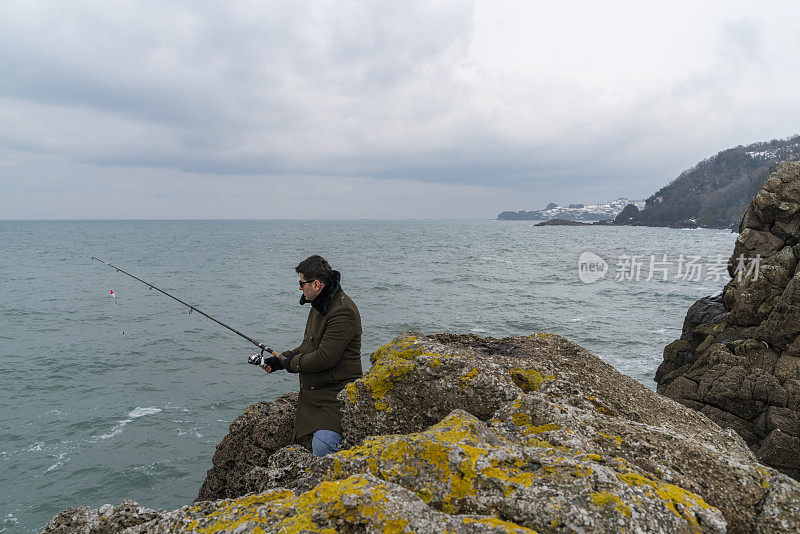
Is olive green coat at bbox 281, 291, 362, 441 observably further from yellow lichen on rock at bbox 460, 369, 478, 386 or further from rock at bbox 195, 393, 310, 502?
yellow lichen on rock at bbox 460, 369, 478, 386

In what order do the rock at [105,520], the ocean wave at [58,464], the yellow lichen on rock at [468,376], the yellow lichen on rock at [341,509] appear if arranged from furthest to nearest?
the ocean wave at [58,464], the yellow lichen on rock at [468,376], the rock at [105,520], the yellow lichen on rock at [341,509]

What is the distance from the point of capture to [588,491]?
2.82 metres

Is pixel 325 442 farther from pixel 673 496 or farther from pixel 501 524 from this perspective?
pixel 673 496

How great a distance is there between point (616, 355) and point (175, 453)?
1781 cm

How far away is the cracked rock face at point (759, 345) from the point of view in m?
9.89

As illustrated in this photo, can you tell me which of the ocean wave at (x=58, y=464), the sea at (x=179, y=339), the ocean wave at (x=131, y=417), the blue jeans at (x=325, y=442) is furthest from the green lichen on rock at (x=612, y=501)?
the ocean wave at (x=131, y=417)

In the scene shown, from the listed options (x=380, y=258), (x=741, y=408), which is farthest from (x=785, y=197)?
(x=380, y=258)

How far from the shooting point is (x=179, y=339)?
858 inches

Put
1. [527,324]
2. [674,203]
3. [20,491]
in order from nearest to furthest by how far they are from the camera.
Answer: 1. [20,491]
2. [527,324]
3. [674,203]

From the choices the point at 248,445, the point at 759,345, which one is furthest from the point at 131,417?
the point at 759,345

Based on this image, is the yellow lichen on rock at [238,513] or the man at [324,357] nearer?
the yellow lichen on rock at [238,513]

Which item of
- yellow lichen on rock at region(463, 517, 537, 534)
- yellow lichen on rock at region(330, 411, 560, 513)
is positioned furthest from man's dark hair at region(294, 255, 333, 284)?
yellow lichen on rock at region(463, 517, 537, 534)

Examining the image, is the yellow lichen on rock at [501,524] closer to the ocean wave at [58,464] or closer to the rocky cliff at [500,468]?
the rocky cliff at [500,468]

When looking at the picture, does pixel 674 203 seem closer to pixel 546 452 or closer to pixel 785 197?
pixel 785 197
